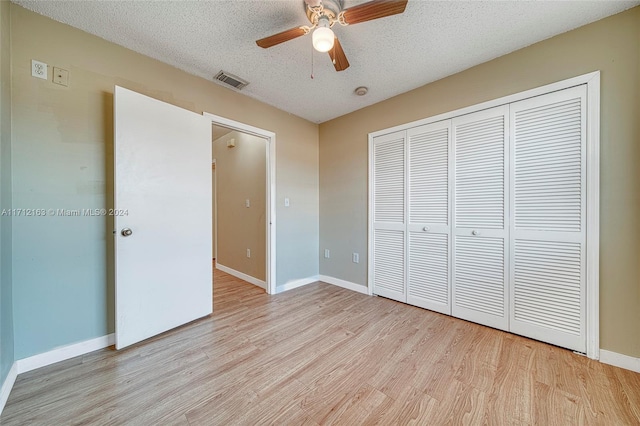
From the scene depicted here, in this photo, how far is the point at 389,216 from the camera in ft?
9.25

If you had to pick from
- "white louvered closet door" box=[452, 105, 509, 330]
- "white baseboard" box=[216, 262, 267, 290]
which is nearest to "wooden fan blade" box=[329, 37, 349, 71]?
"white louvered closet door" box=[452, 105, 509, 330]

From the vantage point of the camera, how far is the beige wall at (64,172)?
155cm

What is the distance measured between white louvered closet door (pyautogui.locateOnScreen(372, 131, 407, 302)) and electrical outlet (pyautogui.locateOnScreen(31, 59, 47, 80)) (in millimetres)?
2900

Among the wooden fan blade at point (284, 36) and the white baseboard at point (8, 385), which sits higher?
the wooden fan blade at point (284, 36)

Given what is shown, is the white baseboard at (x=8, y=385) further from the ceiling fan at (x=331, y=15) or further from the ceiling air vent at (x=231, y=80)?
the ceiling air vent at (x=231, y=80)

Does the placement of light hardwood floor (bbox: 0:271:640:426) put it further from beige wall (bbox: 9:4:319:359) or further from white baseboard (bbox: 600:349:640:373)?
beige wall (bbox: 9:4:319:359)

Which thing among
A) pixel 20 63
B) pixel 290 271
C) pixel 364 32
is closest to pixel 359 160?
pixel 364 32

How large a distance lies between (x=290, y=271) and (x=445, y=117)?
8.44 feet

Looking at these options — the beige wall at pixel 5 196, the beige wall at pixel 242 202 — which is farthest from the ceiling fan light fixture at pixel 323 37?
the beige wall at pixel 242 202

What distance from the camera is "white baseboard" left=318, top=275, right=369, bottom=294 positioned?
3.06 m

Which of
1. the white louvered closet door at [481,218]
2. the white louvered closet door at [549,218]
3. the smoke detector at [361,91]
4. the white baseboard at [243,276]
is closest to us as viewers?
the white louvered closet door at [549,218]

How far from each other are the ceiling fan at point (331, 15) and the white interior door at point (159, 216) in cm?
112

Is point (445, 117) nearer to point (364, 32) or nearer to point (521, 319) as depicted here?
point (364, 32)

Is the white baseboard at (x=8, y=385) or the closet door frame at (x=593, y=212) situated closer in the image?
the white baseboard at (x=8, y=385)
